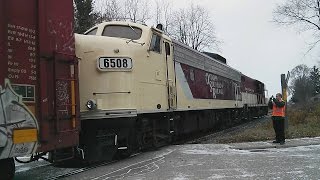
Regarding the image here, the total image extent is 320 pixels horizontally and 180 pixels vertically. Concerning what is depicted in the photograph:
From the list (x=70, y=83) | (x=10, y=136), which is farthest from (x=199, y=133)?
(x=10, y=136)

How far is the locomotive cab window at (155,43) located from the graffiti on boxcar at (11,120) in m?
5.17

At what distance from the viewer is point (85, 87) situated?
32.1ft

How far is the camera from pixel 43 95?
7391mm

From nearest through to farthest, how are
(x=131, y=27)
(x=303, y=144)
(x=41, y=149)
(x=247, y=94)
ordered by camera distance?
1. (x=41, y=149)
2. (x=131, y=27)
3. (x=303, y=144)
4. (x=247, y=94)

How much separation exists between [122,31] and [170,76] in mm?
2253

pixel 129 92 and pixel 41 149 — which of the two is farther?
pixel 129 92

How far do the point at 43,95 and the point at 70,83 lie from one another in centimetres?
87

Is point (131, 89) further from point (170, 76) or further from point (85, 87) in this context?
point (170, 76)

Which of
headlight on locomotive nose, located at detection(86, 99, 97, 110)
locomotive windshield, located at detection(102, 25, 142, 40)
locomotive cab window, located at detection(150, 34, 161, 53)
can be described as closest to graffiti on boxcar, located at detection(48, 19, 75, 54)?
headlight on locomotive nose, located at detection(86, 99, 97, 110)

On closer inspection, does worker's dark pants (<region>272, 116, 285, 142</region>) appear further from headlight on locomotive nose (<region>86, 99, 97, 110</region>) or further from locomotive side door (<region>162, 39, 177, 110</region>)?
headlight on locomotive nose (<region>86, 99, 97, 110</region>)

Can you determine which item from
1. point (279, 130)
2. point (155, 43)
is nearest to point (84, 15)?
point (155, 43)

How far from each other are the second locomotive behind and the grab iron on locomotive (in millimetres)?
23

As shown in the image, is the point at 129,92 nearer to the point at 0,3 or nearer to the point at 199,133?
the point at 0,3

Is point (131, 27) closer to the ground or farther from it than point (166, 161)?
farther from it
